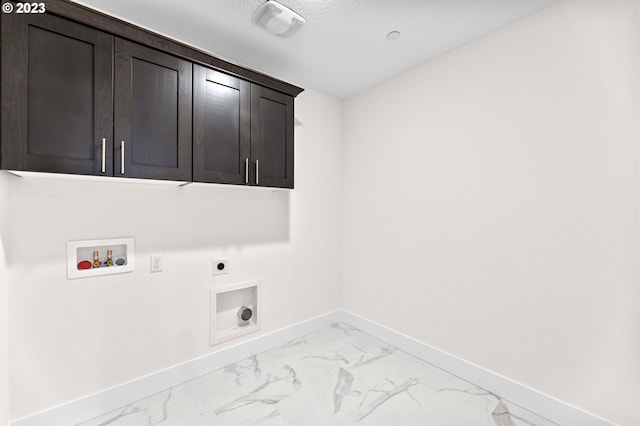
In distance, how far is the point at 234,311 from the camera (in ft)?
7.95

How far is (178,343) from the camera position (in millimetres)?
2082

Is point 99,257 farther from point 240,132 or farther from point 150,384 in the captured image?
point 240,132

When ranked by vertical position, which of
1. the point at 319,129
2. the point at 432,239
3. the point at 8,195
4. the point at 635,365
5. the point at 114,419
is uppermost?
the point at 319,129

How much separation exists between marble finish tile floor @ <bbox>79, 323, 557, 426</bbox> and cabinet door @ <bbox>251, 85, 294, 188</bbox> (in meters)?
1.47

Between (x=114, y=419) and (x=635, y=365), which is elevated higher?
(x=635, y=365)

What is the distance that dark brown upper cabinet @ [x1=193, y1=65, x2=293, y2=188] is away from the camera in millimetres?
1875

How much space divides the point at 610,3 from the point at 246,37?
7.06ft

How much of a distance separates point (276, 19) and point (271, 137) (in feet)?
2.55

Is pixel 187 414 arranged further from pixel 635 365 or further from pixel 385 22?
pixel 385 22

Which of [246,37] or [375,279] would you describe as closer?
[246,37]

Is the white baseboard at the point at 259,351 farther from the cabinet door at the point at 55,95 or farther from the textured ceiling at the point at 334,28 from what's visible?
the textured ceiling at the point at 334,28

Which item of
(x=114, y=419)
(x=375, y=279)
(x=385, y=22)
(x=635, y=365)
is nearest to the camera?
(x=635, y=365)

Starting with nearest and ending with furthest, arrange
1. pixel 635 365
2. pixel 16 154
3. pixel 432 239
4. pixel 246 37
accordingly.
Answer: pixel 16 154
pixel 635 365
pixel 246 37
pixel 432 239

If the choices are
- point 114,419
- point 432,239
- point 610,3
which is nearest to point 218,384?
point 114,419
